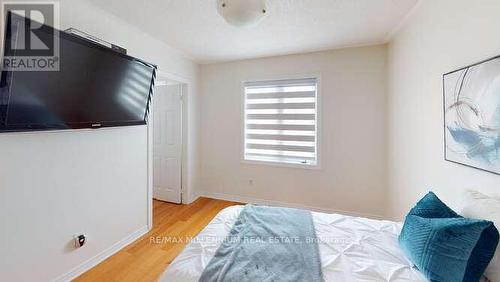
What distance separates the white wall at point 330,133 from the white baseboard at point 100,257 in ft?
5.02

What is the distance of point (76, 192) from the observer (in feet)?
6.28

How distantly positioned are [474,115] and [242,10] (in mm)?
1503

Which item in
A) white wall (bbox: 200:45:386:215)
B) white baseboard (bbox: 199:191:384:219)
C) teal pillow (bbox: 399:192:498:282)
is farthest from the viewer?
white baseboard (bbox: 199:191:384:219)

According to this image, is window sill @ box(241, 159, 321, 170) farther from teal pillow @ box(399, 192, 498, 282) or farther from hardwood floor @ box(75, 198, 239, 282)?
teal pillow @ box(399, 192, 498, 282)

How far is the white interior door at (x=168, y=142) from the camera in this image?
11.5 feet

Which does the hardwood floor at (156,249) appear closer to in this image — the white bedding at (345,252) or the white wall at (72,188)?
the white wall at (72,188)

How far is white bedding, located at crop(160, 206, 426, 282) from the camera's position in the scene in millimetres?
1137

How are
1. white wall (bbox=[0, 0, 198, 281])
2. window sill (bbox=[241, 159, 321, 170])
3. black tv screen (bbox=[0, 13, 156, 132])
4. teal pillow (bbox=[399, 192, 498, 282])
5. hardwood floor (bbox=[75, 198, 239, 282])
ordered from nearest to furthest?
1. teal pillow (bbox=[399, 192, 498, 282])
2. black tv screen (bbox=[0, 13, 156, 132])
3. white wall (bbox=[0, 0, 198, 281])
4. hardwood floor (bbox=[75, 198, 239, 282])
5. window sill (bbox=[241, 159, 321, 170])

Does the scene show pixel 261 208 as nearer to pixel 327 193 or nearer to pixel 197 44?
pixel 327 193

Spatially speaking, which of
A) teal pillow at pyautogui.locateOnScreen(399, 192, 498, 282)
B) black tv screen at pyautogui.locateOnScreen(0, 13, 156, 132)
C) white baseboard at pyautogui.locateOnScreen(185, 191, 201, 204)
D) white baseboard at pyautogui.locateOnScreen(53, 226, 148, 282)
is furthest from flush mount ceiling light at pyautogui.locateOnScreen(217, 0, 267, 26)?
white baseboard at pyautogui.locateOnScreen(185, 191, 201, 204)

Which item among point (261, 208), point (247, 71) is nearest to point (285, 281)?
point (261, 208)

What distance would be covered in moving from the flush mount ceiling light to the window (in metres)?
2.13

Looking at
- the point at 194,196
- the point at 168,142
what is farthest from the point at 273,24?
the point at 194,196

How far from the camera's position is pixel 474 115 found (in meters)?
1.35
